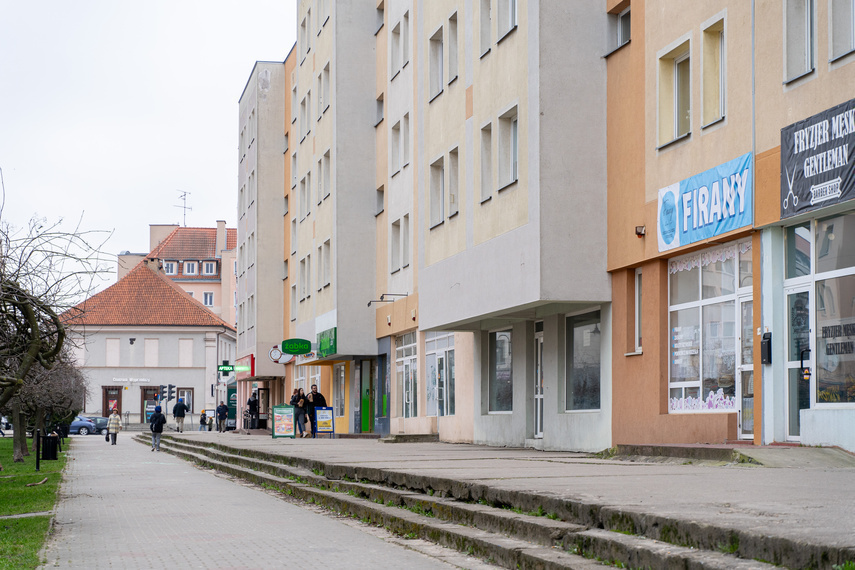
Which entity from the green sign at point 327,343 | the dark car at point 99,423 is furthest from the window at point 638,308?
the dark car at point 99,423

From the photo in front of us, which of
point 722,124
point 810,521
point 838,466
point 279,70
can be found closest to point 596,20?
point 722,124

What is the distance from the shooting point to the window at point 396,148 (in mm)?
35031

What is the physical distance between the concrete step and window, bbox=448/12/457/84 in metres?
12.4

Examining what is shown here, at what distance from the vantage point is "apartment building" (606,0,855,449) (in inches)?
548

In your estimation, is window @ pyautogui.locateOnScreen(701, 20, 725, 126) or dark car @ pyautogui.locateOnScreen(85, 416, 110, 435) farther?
dark car @ pyautogui.locateOnScreen(85, 416, 110, 435)

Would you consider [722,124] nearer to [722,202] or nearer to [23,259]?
[722,202]

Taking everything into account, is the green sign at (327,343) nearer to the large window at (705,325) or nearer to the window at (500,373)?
the window at (500,373)

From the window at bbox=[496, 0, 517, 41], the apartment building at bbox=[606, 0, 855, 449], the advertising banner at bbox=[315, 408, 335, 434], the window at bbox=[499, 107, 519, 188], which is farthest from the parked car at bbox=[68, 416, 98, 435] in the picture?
the apartment building at bbox=[606, 0, 855, 449]

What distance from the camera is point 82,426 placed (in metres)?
75.6

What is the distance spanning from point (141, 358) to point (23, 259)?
76.2 m

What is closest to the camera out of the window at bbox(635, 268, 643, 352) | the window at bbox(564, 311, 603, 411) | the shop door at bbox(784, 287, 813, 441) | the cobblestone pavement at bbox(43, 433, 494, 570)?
the cobblestone pavement at bbox(43, 433, 494, 570)

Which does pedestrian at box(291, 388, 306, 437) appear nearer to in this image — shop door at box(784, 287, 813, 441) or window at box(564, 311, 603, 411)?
window at box(564, 311, 603, 411)

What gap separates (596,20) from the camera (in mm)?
20312

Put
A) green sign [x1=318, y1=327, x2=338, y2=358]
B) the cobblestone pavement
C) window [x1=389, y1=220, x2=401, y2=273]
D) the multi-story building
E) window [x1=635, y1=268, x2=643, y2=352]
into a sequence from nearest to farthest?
the cobblestone pavement, window [x1=635, y1=268, x2=643, y2=352], window [x1=389, y1=220, x2=401, y2=273], green sign [x1=318, y1=327, x2=338, y2=358], the multi-story building
